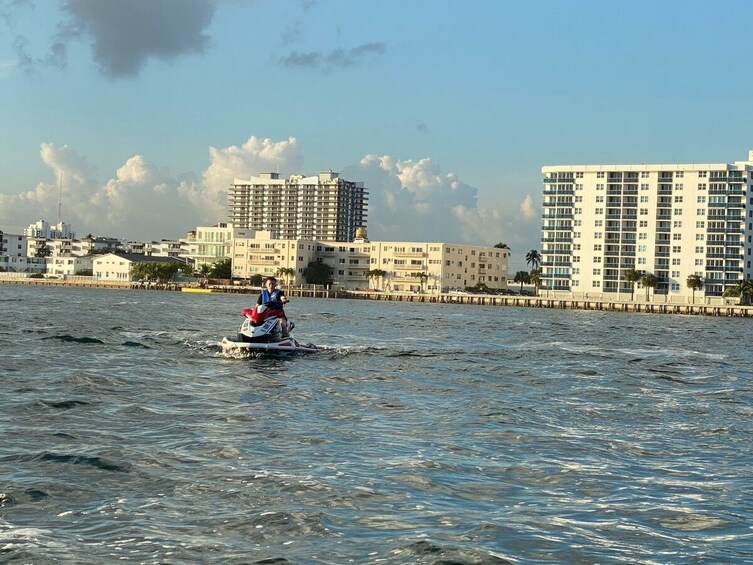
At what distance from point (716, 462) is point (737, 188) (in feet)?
537

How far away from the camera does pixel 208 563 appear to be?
37.4ft

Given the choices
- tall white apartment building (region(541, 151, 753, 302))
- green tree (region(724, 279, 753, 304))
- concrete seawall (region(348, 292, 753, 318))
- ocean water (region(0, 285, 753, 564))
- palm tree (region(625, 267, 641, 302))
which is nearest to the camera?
ocean water (region(0, 285, 753, 564))

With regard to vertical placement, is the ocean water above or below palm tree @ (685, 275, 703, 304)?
below

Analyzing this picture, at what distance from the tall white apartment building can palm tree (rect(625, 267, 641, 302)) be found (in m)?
1.11

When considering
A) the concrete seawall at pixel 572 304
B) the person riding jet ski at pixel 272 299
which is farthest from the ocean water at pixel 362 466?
the concrete seawall at pixel 572 304

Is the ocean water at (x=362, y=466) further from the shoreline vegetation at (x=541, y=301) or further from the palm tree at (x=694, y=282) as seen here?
the palm tree at (x=694, y=282)

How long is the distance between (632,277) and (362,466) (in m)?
160

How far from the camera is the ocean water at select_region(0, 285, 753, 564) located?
1248cm

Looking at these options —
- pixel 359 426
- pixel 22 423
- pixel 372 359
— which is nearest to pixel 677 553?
pixel 359 426

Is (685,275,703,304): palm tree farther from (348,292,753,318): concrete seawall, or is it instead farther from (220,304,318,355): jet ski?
(220,304,318,355): jet ski

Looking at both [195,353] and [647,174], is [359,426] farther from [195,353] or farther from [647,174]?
[647,174]

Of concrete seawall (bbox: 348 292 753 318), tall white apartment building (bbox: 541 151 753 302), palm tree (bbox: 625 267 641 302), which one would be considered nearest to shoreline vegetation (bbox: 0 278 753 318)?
concrete seawall (bbox: 348 292 753 318)

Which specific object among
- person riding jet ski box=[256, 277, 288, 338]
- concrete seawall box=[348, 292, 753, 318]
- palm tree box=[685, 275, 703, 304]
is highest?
palm tree box=[685, 275, 703, 304]

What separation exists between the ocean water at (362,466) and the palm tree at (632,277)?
457ft
